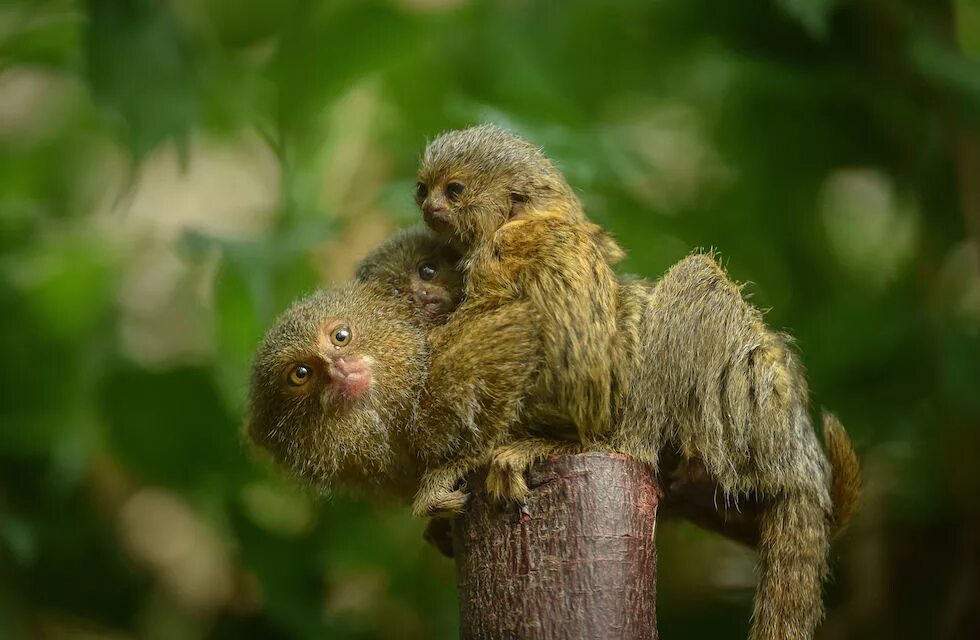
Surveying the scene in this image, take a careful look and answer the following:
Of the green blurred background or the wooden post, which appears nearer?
the wooden post

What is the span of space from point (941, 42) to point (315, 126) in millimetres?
2453

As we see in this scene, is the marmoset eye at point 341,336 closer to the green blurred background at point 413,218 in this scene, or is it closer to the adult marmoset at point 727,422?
the adult marmoset at point 727,422

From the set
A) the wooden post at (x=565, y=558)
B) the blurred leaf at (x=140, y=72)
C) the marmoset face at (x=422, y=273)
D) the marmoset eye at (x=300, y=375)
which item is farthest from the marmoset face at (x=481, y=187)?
the blurred leaf at (x=140, y=72)

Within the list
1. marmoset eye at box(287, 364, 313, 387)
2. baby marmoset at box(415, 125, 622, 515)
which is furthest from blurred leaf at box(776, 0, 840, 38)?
marmoset eye at box(287, 364, 313, 387)

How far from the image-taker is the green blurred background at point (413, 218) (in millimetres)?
4270

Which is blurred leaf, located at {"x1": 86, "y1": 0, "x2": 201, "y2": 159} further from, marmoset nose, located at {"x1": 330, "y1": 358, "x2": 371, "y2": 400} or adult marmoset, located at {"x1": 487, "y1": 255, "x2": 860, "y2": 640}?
adult marmoset, located at {"x1": 487, "y1": 255, "x2": 860, "y2": 640}

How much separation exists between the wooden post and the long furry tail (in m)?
0.57

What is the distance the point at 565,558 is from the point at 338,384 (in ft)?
2.31

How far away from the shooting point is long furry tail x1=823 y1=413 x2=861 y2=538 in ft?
8.86

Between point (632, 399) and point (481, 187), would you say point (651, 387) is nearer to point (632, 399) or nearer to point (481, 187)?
point (632, 399)

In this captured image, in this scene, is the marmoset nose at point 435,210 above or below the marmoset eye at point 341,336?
above

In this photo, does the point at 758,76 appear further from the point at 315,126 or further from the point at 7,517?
the point at 7,517

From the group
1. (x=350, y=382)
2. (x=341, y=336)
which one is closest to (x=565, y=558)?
(x=350, y=382)

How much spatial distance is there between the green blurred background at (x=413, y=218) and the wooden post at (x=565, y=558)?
5.82ft
